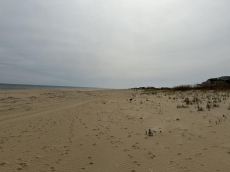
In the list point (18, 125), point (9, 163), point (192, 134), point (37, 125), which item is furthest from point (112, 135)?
point (18, 125)

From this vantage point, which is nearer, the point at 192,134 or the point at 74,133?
the point at 192,134

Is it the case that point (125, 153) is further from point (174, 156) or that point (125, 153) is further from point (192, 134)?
Answer: point (192, 134)

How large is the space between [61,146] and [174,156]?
10.8 feet

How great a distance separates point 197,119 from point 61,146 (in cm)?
596

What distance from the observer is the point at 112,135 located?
20.4 feet

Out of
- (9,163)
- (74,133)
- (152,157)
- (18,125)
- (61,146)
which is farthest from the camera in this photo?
(18,125)

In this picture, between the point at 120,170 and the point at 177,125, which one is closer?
the point at 120,170

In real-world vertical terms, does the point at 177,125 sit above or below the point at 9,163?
above

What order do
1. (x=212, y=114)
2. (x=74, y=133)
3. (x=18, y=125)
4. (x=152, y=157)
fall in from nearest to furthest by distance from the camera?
(x=152, y=157)
(x=74, y=133)
(x=18, y=125)
(x=212, y=114)

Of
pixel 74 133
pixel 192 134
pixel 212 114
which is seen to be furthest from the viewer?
pixel 212 114

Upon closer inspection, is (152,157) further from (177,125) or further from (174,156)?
(177,125)

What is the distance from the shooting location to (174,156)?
450 cm

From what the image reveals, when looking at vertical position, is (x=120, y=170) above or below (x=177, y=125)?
below

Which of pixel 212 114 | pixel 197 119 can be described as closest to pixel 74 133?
pixel 197 119
